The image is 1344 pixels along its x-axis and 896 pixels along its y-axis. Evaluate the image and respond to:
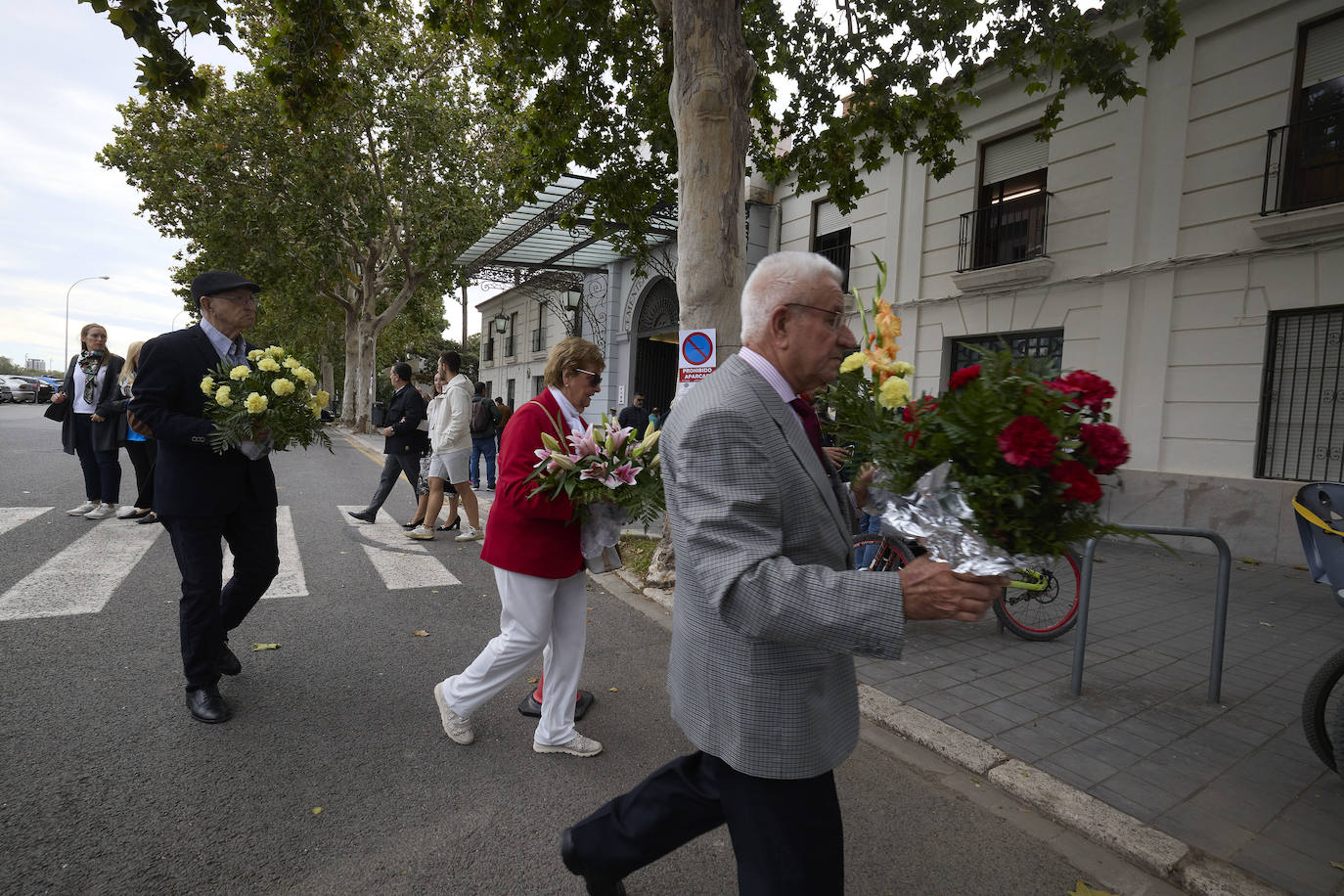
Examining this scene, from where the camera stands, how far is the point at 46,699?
3355mm

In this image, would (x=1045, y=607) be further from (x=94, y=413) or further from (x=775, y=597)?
(x=94, y=413)

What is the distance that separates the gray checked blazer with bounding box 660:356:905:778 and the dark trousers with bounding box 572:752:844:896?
90mm

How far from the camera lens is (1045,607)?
5066 mm

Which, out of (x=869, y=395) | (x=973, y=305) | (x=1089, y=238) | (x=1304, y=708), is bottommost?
(x=1304, y=708)

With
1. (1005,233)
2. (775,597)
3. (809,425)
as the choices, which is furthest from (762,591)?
(1005,233)

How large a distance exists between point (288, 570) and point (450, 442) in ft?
6.60

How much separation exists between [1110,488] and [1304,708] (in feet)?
8.96

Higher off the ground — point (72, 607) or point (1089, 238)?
point (1089, 238)

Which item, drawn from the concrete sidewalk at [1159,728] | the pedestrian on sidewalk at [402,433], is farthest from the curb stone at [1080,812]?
the pedestrian on sidewalk at [402,433]

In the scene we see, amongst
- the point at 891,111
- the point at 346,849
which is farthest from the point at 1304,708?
the point at 891,111

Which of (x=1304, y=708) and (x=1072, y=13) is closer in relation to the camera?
(x=1304, y=708)

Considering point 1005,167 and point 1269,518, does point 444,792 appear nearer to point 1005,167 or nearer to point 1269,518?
point 1269,518

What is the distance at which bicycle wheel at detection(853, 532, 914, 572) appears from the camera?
5.22 meters

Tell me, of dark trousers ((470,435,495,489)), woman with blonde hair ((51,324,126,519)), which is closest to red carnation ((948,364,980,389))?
woman with blonde hair ((51,324,126,519))
